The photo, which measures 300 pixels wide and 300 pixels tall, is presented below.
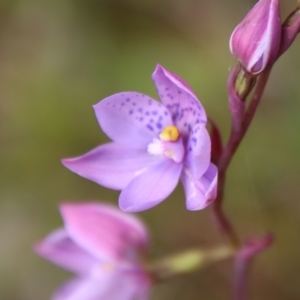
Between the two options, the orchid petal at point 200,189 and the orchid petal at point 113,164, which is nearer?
the orchid petal at point 200,189

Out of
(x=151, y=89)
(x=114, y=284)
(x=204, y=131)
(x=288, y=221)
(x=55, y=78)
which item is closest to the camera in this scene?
(x=204, y=131)

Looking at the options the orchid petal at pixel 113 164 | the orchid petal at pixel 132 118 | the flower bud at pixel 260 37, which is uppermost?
the flower bud at pixel 260 37

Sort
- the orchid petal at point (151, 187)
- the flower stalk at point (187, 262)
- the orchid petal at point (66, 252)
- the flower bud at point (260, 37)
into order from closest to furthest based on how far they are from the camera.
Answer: the flower bud at point (260, 37), the orchid petal at point (151, 187), the flower stalk at point (187, 262), the orchid petal at point (66, 252)

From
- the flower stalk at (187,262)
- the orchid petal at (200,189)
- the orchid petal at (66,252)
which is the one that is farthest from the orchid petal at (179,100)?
the orchid petal at (66,252)

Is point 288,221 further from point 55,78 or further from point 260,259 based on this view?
point 55,78

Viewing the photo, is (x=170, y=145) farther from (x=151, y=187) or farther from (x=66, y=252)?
(x=66, y=252)

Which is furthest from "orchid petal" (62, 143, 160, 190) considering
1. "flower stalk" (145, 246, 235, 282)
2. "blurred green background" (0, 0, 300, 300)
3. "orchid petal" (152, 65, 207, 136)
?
"blurred green background" (0, 0, 300, 300)

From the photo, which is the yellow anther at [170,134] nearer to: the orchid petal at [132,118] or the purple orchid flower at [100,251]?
the orchid petal at [132,118]

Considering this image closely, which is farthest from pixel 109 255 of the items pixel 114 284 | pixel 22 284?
pixel 22 284
